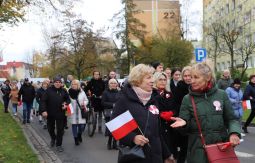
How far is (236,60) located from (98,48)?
18.9 meters

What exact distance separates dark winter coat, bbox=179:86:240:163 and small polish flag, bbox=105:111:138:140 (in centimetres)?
52

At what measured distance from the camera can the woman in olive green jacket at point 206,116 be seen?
14.4ft

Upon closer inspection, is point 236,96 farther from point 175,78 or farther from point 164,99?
point 164,99

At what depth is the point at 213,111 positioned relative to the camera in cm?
440

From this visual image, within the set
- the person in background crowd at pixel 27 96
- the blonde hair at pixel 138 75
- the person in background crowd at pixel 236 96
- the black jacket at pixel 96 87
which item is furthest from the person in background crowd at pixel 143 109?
the person in background crowd at pixel 27 96

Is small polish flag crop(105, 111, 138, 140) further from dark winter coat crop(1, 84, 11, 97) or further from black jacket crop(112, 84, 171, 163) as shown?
dark winter coat crop(1, 84, 11, 97)

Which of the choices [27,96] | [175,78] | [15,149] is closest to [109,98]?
[15,149]

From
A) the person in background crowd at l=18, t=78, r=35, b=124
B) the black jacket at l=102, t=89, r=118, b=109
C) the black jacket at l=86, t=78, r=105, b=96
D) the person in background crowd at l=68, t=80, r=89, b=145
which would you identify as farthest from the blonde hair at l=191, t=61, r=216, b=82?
the person in background crowd at l=18, t=78, r=35, b=124

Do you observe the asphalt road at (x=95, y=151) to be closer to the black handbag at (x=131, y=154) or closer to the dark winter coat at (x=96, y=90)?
the dark winter coat at (x=96, y=90)

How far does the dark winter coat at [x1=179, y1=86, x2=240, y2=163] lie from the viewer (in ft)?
14.4

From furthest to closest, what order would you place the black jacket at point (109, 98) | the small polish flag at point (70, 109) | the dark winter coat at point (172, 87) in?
the black jacket at point (109, 98), the small polish flag at point (70, 109), the dark winter coat at point (172, 87)

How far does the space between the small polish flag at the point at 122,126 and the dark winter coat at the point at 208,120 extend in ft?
1.72

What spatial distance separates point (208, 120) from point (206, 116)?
0.15 feet

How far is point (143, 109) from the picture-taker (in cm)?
461
